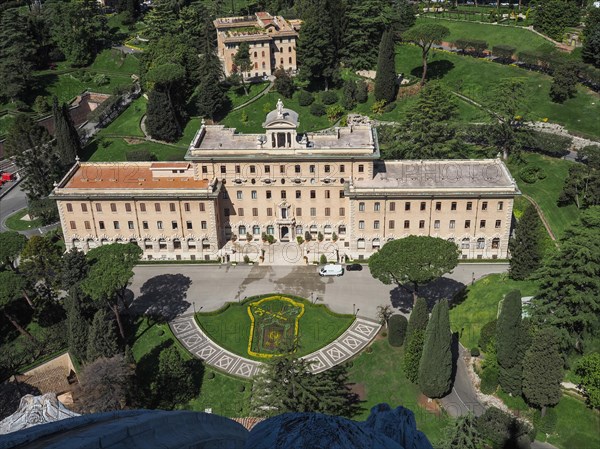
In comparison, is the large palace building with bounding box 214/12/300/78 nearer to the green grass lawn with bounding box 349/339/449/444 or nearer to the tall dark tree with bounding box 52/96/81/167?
the tall dark tree with bounding box 52/96/81/167

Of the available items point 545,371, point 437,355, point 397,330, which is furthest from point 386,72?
point 545,371

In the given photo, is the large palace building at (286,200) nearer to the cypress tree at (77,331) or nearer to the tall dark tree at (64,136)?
the cypress tree at (77,331)

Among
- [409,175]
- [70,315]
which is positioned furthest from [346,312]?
[70,315]

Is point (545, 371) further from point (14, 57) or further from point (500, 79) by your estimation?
point (14, 57)

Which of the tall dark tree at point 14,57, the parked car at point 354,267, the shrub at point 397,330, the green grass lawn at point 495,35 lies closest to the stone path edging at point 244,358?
the shrub at point 397,330

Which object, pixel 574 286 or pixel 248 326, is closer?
pixel 574 286

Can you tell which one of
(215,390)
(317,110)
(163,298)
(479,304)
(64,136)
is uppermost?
(64,136)
